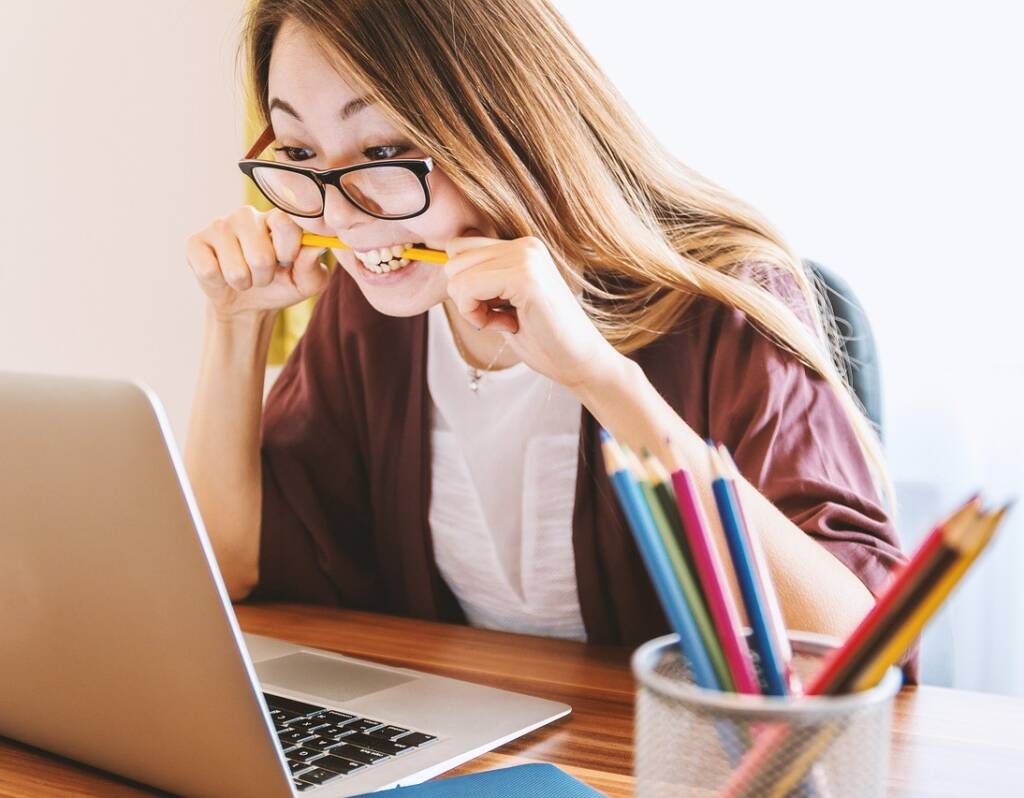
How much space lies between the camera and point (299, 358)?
1.38 m

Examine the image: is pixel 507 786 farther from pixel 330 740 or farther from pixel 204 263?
pixel 204 263

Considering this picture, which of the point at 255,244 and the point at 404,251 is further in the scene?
the point at 255,244

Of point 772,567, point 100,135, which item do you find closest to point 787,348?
point 772,567

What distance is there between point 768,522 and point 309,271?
23.3 inches

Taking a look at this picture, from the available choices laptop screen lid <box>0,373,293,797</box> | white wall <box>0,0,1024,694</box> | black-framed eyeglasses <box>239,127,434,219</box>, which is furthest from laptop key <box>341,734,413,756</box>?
white wall <box>0,0,1024,694</box>

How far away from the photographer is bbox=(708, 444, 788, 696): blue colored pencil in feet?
1.29

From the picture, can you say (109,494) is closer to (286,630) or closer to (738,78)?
(286,630)

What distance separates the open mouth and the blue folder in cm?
56

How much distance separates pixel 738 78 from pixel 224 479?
111cm

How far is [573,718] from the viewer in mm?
767

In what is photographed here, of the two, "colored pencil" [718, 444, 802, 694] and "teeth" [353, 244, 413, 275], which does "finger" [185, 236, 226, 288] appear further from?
"colored pencil" [718, 444, 802, 694]

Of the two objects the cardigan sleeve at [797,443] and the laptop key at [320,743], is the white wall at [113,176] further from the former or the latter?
the laptop key at [320,743]

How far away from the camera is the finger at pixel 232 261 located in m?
1.19

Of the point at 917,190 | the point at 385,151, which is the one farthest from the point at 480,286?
the point at 917,190
